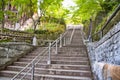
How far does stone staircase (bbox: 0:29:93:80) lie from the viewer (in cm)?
671

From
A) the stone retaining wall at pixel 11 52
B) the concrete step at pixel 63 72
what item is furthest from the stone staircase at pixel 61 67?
the stone retaining wall at pixel 11 52

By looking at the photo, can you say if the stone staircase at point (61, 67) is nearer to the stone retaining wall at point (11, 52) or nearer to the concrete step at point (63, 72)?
the concrete step at point (63, 72)

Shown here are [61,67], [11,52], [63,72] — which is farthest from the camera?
[11,52]

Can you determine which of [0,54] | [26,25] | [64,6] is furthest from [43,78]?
[26,25]

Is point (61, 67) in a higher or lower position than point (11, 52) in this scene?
lower

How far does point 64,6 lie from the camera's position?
20.4m

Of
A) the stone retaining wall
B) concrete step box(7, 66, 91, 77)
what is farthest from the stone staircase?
the stone retaining wall

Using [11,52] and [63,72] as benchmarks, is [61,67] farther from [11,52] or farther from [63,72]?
[11,52]

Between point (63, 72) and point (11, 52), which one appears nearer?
point (63, 72)

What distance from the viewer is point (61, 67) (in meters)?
7.56

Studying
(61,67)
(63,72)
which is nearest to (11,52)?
(61,67)

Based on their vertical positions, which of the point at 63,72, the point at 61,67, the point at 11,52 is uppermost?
the point at 11,52

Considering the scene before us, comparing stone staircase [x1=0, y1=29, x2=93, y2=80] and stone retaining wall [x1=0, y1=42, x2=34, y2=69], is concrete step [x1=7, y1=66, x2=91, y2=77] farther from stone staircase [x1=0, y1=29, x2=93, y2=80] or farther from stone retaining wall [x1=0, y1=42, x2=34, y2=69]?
stone retaining wall [x1=0, y1=42, x2=34, y2=69]

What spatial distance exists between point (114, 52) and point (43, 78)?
4106mm
